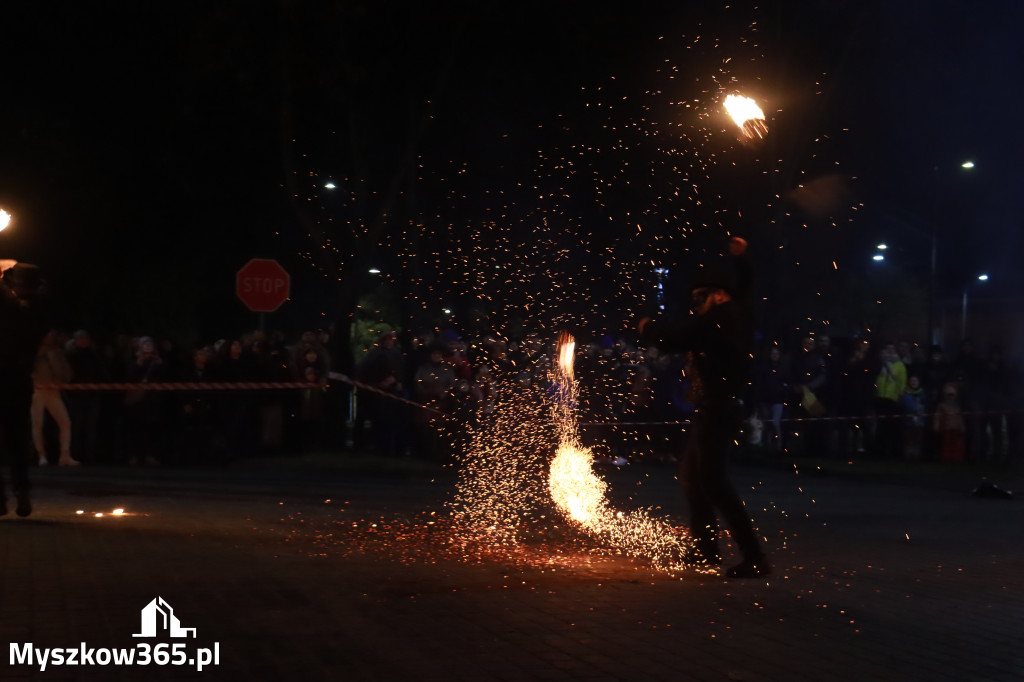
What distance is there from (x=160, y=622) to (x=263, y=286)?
1448 centimetres

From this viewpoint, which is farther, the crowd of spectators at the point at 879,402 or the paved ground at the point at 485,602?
the crowd of spectators at the point at 879,402

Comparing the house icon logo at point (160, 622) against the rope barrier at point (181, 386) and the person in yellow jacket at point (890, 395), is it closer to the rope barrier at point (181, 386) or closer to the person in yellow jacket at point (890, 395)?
the rope barrier at point (181, 386)

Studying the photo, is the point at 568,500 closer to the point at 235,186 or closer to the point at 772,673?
the point at 772,673

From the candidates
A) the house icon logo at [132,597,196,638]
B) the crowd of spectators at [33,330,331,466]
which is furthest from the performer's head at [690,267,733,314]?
the crowd of spectators at [33,330,331,466]

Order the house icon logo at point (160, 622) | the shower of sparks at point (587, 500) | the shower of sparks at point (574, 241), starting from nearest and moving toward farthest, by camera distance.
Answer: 1. the house icon logo at point (160, 622)
2. the shower of sparks at point (587, 500)
3. the shower of sparks at point (574, 241)

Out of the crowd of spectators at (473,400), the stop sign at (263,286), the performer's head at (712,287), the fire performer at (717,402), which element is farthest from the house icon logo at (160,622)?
the stop sign at (263,286)

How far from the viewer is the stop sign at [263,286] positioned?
20609mm

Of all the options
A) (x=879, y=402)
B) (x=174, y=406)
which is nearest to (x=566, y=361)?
(x=879, y=402)

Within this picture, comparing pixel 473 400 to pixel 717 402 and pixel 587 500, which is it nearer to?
pixel 587 500

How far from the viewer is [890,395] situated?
20734 millimetres

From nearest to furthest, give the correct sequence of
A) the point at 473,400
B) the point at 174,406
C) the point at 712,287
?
the point at 712,287 < the point at 174,406 < the point at 473,400

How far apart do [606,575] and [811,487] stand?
8549 millimetres

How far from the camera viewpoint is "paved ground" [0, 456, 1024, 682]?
238 inches

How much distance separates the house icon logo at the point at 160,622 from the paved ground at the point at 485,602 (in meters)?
0.06
